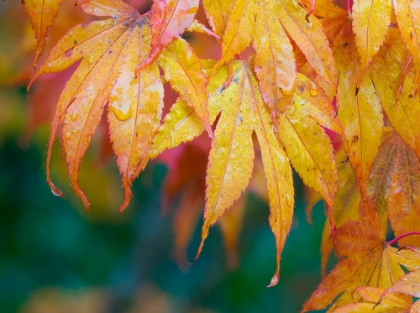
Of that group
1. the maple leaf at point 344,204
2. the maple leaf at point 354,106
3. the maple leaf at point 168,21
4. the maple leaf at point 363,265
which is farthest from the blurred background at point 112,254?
the maple leaf at point 168,21

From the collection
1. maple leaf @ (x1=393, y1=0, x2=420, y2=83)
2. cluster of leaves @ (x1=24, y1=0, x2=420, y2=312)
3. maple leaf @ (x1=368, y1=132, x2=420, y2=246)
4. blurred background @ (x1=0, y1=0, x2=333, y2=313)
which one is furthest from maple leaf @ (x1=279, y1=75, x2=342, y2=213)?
blurred background @ (x1=0, y1=0, x2=333, y2=313)

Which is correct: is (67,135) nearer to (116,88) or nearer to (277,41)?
(116,88)

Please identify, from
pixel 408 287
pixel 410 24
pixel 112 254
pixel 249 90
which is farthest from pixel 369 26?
pixel 112 254

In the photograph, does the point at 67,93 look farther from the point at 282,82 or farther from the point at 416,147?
the point at 416,147

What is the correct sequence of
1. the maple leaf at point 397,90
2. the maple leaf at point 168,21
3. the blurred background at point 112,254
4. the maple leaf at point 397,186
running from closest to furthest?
the maple leaf at point 168,21, the maple leaf at point 397,90, the maple leaf at point 397,186, the blurred background at point 112,254

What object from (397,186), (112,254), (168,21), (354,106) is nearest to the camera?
(168,21)

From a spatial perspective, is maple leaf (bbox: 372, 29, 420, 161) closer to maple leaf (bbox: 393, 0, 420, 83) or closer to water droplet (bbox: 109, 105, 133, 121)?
maple leaf (bbox: 393, 0, 420, 83)

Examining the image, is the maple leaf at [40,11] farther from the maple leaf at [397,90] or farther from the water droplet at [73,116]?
the maple leaf at [397,90]

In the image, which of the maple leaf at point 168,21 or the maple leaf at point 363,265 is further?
Answer: the maple leaf at point 363,265
